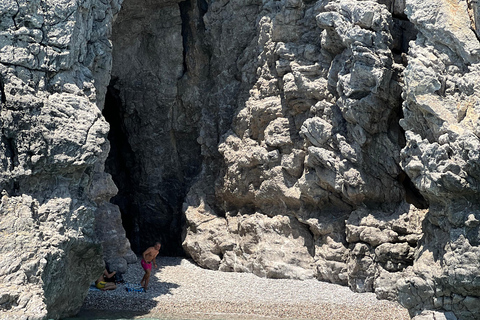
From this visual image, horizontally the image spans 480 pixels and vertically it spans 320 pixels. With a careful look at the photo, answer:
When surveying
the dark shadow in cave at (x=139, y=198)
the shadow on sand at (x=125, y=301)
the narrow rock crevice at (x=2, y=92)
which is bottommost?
the shadow on sand at (x=125, y=301)

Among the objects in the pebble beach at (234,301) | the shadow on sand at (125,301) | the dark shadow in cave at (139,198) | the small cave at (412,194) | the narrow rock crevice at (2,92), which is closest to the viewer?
the narrow rock crevice at (2,92)

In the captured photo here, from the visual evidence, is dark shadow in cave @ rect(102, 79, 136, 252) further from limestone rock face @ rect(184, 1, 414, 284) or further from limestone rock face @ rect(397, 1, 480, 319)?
limestone rock face @ rect(397, 1, 480, 319)

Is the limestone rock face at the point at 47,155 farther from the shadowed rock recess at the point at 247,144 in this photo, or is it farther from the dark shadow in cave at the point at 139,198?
the dark shadow in cave at the point at 139,198

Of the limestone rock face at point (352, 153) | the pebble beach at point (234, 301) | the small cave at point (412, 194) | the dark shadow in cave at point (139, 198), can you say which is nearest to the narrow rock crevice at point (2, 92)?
the pebble beach at point (234, 301)

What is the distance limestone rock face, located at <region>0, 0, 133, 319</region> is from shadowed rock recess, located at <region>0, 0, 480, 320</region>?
1.7 inches

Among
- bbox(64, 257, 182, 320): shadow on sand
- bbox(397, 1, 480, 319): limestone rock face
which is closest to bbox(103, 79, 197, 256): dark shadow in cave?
bbox(64, 257, 182, 320): shadow on sand

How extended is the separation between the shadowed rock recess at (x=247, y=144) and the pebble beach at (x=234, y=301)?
A: 2.13 ft

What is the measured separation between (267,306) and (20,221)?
20.3ft

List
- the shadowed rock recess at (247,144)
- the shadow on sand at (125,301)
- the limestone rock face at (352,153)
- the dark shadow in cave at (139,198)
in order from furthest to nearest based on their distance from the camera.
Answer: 1. the dark shadow in cave at (139,198)
2. the shadow on sand at (125,301)
3. the shadowed rock recess at (247,144)
4. the limestone rock face at (352,153)

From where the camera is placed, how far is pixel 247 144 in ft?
70.6

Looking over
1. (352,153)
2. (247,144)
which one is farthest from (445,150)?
(247,144)

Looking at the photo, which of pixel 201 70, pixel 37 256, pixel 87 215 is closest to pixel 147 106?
pixel 201 70

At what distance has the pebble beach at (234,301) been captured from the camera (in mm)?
16578

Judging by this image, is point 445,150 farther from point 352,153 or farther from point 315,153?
point 315,153
